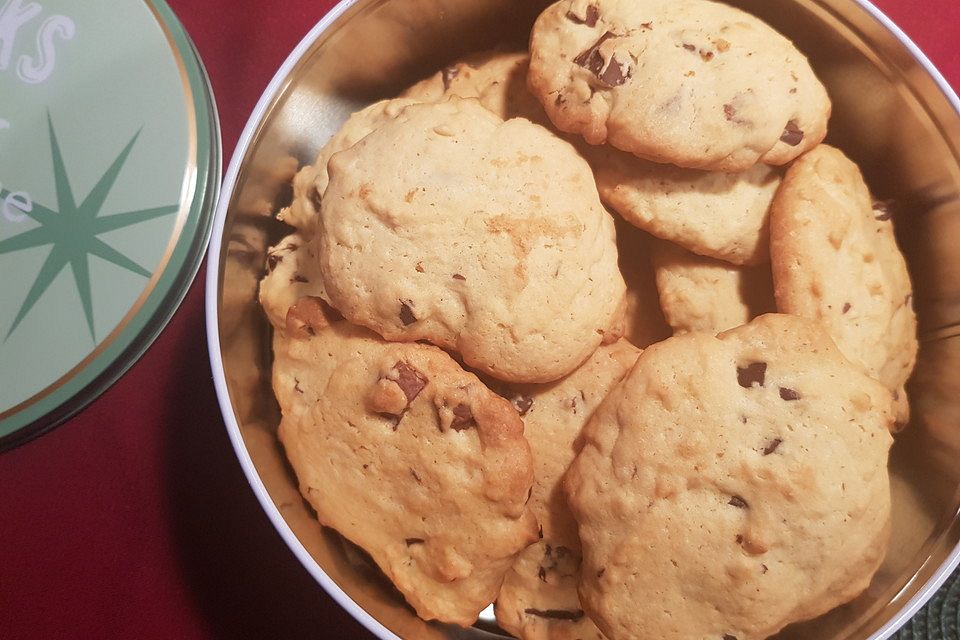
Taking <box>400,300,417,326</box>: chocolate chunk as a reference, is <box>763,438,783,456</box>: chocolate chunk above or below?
below

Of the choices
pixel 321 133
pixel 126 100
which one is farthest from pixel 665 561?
pixel 126 100

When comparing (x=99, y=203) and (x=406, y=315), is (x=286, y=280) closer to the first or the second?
(x=406, y=315)

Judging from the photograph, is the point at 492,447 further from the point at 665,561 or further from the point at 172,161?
the point at 172,161

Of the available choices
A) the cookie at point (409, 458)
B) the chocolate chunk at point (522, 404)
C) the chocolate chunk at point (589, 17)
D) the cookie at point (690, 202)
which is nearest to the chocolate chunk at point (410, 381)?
the cookie at point (409, 458)

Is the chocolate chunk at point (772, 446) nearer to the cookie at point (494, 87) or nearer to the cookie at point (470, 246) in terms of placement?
the cookie at point (470, 246)

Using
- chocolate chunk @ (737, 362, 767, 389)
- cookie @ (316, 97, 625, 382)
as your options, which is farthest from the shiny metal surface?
chocolate chunk @ (737, 362, 767, 389)

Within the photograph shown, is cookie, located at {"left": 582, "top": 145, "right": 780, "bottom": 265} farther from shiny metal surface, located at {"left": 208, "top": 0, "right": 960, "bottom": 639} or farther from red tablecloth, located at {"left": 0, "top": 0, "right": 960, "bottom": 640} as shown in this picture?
red tablecloth, located at {"left": 0, "top": 0, "right": 960, "bottom": 640}

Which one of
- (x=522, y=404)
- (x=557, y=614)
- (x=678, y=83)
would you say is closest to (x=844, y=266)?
(x=678, y=83)
